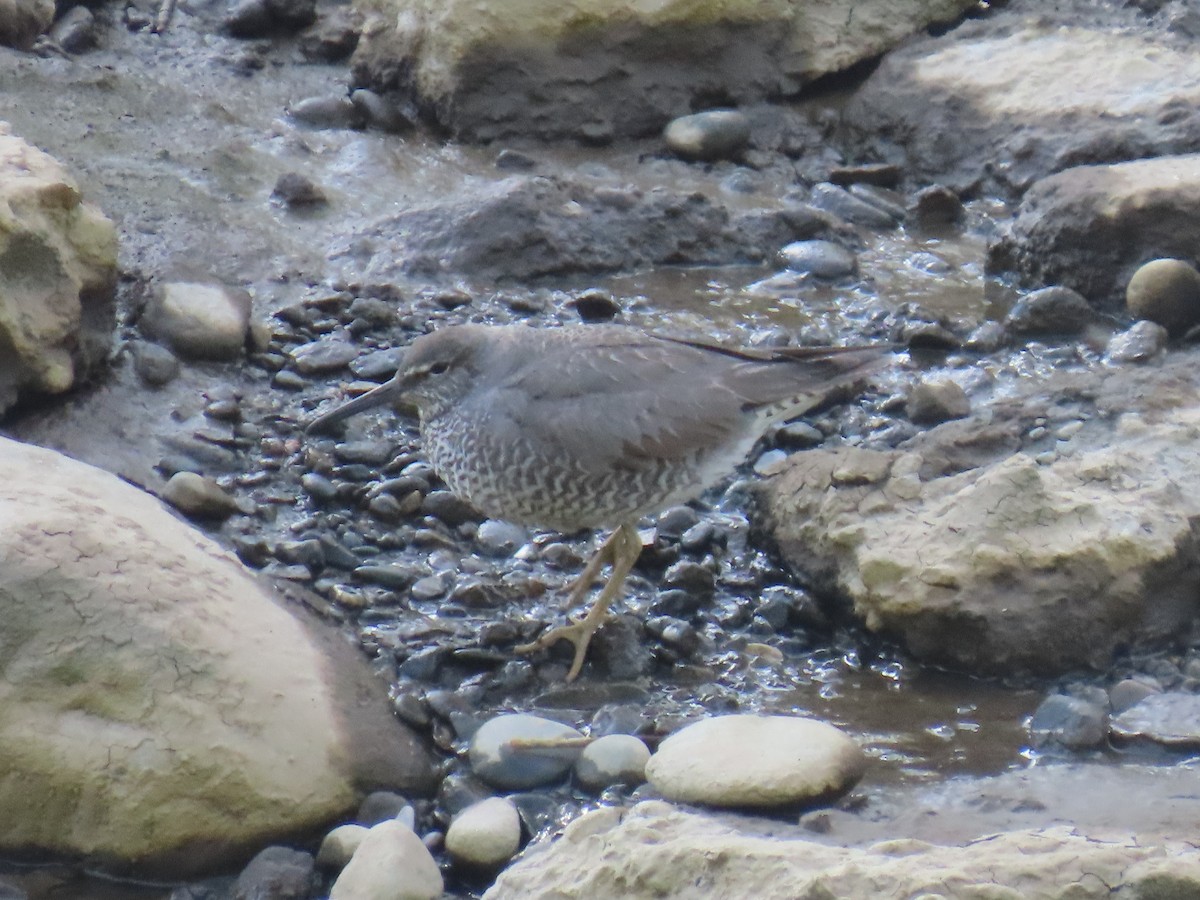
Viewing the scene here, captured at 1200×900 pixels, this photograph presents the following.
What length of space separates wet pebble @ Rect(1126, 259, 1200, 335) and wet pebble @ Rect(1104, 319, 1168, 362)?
0.22 feet

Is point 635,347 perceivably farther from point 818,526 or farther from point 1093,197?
point 1093,197

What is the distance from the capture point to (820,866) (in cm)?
323

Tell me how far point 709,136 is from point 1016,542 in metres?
4.44

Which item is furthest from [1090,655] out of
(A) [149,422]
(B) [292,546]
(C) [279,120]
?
(C) [279,120]

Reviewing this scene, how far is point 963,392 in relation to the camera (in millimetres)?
6520

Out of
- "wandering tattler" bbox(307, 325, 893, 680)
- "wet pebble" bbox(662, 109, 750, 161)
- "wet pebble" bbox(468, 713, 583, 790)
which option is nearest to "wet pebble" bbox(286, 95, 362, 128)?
"wet pebble" bbox(662, 109, 750, 161)

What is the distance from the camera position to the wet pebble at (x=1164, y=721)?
4.42 m

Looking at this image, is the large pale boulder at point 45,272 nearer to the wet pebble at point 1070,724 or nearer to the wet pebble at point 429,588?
the wet pebble at point 429,588

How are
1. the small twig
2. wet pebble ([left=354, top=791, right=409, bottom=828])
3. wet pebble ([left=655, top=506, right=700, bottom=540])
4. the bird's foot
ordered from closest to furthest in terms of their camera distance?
wet pebble ([left=354, top=791, right=409, bottom=828]), the small twig, the bird's foot, wet pebble ([left=655, top=506, right=700, bottom=540])

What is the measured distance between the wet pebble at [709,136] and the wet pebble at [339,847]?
18.1 ft

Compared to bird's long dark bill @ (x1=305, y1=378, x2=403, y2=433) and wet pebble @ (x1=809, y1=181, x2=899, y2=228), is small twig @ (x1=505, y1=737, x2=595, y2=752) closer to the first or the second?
bird's long dark bill @ (x1=305, y1=378, x2=403, y2=433)

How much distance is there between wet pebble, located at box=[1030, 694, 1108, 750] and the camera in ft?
14.4

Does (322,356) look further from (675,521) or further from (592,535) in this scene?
(675,521)

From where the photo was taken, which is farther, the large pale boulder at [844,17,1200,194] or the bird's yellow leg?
the large pale boulder at [844,17,1200,194]
